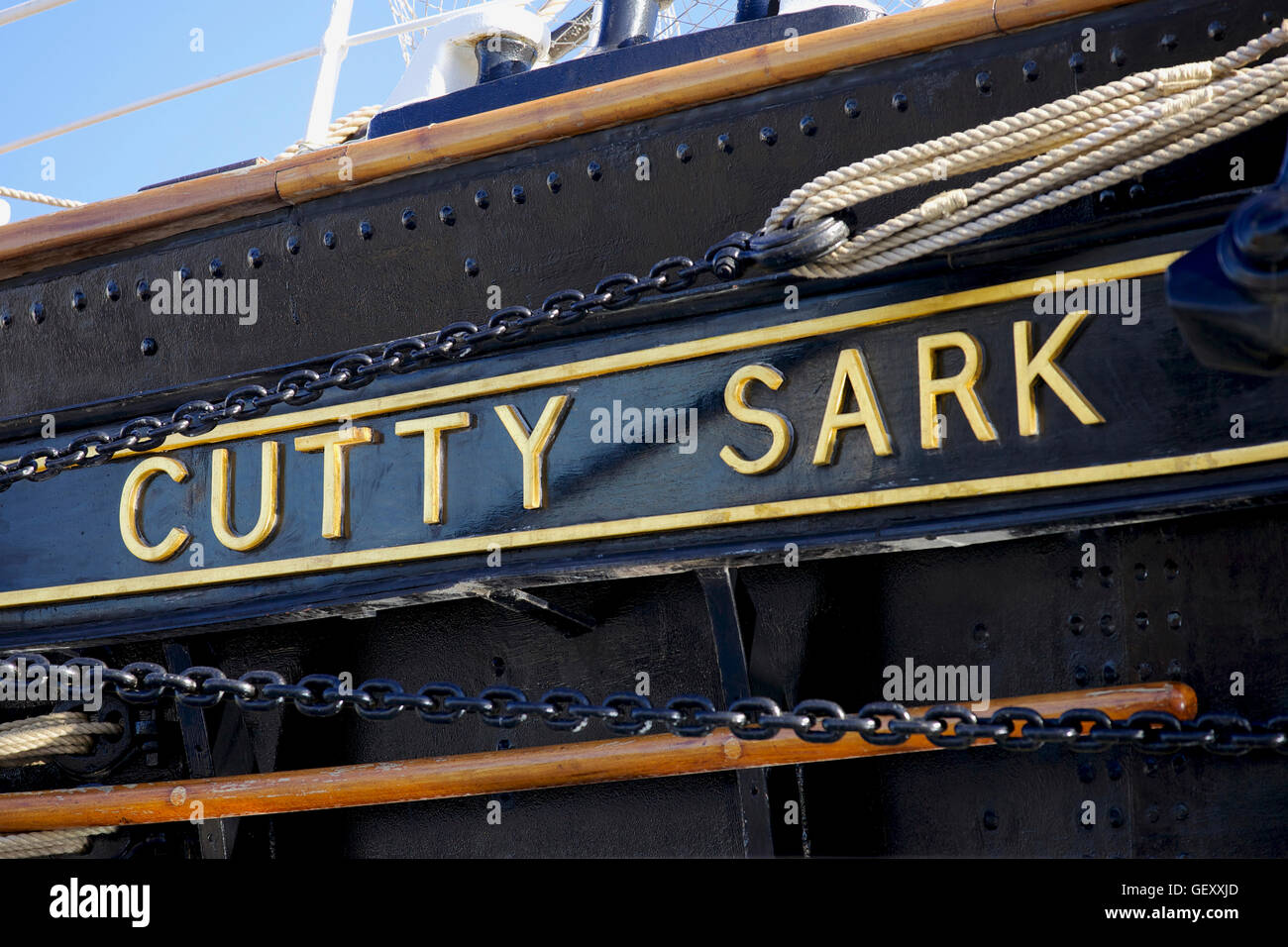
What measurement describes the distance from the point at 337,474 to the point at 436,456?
26 centimetres

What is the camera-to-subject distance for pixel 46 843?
3.35 m

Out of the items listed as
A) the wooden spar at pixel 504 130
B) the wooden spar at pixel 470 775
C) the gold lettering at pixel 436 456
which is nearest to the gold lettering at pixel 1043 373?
the wooden spar at pixel 470 775

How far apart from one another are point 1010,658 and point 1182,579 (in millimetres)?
369

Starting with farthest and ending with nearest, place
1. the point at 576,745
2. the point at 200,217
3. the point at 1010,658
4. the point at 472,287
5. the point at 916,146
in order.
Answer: the point at 200,217, the point at 472,287, the point at 576,745, the point at 1010,658, the point at 916,146

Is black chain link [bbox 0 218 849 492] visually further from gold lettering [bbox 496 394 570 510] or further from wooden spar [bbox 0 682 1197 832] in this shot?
wooden spar [bbox 0 682 1197 832]

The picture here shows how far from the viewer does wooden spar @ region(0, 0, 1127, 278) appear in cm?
270

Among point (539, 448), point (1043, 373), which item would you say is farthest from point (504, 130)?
point (1043, 373)

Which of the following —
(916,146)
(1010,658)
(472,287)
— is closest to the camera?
(916,146)

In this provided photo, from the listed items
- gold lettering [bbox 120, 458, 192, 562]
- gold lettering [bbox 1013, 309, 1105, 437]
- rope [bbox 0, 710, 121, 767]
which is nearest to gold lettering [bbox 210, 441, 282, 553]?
gold lettering [bbox 120, 458, 192, 562]

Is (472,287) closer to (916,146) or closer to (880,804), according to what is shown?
(916,146)

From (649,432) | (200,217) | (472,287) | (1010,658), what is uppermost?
(200,217)

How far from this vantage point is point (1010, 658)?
2.73 metres

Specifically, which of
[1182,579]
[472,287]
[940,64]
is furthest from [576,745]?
[940,64]

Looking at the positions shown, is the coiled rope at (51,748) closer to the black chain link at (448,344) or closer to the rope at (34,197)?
the black chain link at (448,344)
